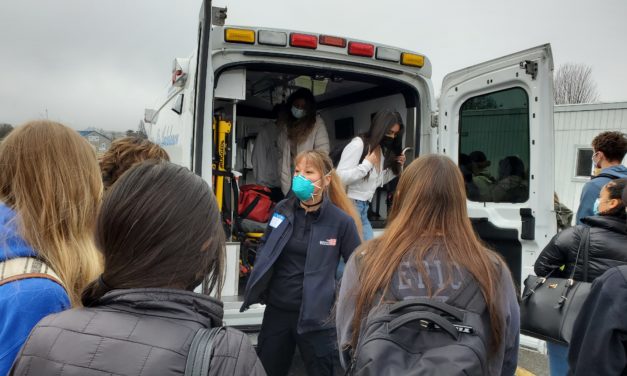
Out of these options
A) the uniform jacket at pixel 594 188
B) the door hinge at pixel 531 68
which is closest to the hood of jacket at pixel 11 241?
the door hinge at pixel 531 68

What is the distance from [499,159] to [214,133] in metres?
2.33

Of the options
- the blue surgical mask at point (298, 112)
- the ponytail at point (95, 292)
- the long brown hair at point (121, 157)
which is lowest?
the ponytail at point (95, 292)

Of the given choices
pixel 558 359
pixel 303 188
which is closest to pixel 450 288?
pixel 303 188

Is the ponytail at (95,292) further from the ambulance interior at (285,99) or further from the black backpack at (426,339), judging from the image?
the ambulance interior at (285,99)

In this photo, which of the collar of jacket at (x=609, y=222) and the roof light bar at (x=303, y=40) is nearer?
the collar of jacket at (x=609, y=222)

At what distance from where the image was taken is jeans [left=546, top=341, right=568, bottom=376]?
2967 mm

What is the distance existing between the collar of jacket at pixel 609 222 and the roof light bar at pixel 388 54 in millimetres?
1991

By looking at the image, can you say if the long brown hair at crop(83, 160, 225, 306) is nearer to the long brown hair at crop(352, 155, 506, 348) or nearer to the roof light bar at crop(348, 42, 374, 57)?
the long brown hair at crop(352, 155, 506, 348)

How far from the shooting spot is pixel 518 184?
371 centimetres

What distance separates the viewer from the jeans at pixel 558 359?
2967mm

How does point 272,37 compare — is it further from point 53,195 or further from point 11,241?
point 11,241

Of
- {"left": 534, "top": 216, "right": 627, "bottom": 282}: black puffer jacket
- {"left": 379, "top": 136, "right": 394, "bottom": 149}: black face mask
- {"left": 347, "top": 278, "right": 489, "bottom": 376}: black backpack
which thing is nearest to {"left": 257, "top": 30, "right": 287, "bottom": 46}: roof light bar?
{"left": 379, "top": 136, "right": 394, "bottom": 149}: black face mask

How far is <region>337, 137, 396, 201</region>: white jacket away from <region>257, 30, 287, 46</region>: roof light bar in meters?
1.11

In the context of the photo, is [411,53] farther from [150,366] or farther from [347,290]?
[150,366]
